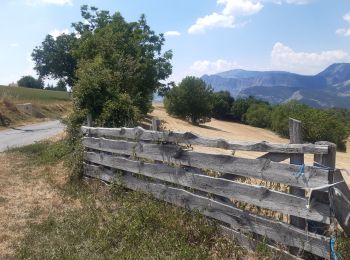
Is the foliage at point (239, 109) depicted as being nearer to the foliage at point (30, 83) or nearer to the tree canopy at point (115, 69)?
the tree canopy at point (115, 69)

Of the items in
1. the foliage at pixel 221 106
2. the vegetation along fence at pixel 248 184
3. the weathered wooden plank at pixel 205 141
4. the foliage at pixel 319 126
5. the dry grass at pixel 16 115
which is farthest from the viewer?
the foliage at pixel 221 106

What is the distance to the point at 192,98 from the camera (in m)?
56.7

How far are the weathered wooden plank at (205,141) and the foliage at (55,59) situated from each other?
67.1 meters

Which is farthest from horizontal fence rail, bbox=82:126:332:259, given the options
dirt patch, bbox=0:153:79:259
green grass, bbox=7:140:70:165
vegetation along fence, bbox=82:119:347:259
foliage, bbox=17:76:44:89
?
foliage, bbox=17:76:44:89

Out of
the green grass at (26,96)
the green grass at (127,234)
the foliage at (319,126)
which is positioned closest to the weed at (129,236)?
the green grass at (127,234)

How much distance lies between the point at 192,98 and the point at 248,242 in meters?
51.6

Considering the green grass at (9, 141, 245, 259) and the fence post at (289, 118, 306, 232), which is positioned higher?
the fence post at (289, 118, 306, 232)

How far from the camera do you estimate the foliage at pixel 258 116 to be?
235ft

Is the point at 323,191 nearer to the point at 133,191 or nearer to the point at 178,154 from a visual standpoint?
the point at 178,154

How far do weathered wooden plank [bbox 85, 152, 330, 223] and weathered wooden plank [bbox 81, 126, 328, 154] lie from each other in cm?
44

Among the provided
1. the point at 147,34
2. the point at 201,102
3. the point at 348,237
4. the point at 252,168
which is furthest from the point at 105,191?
the point at 201,102

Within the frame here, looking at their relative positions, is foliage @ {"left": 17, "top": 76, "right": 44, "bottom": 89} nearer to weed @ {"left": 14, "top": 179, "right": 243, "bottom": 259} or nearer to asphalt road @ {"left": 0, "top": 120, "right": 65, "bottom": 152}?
asphalt road @ {"left": 0, "top": 120, "right": 65, "bottom": 152}

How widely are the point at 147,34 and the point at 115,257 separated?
98.1ft

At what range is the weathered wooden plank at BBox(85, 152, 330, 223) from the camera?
4700 mm
